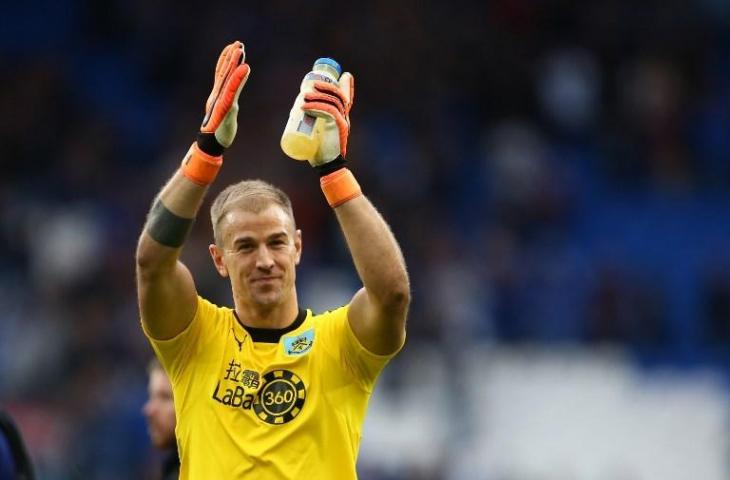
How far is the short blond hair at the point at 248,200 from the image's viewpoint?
5.39m

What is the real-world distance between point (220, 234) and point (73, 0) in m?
13.7

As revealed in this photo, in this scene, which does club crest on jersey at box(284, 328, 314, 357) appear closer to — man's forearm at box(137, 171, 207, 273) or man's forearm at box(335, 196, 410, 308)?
man's forearm at box(335, 196, 410, 308)

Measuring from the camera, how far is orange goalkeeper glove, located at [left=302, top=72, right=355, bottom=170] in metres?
5.17

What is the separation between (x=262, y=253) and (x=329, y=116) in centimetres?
57

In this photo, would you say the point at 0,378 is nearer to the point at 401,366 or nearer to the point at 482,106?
the point at 401,366

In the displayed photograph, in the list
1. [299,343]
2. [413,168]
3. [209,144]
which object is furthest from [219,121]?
[413,168]

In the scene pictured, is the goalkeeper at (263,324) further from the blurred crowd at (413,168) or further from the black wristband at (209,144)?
the blurred crowd at (413,168)

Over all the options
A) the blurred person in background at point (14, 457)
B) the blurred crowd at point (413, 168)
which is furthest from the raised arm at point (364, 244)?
the blurred crowd at point (413, 168)

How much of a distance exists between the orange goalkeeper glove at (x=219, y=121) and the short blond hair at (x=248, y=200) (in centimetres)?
25

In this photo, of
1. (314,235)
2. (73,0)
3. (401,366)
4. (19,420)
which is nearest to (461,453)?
(401,366)

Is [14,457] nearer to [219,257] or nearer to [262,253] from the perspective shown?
[219,257]

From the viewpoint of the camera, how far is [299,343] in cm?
539

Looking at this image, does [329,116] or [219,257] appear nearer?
[329,116]

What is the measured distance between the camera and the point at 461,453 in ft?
44.7
